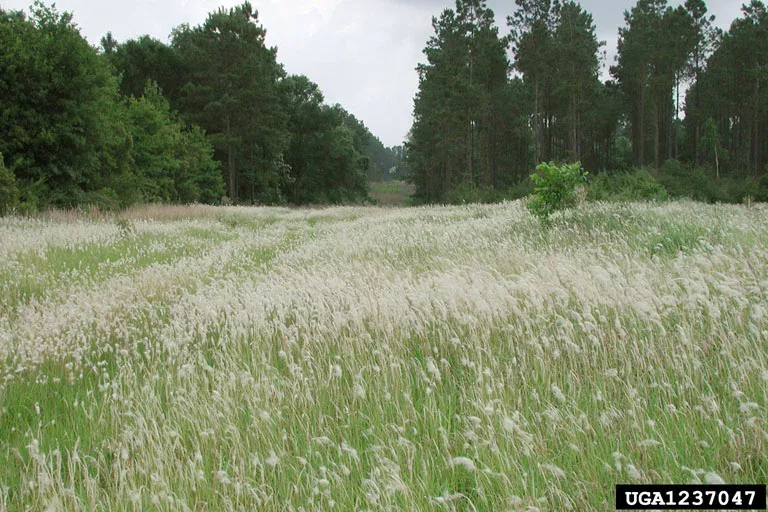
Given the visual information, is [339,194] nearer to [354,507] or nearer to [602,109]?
[602,109]

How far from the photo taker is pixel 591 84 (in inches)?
1586

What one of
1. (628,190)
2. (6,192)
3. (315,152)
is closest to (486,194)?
(628,190)

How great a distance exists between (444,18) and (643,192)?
31493 millimetres

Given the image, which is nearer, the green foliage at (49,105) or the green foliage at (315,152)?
the green foliage at (49,105)

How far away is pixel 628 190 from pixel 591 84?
28541 mm

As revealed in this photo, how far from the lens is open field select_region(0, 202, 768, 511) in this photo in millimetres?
1993

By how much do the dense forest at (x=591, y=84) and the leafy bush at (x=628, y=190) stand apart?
1685cm

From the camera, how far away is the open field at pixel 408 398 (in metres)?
1.99

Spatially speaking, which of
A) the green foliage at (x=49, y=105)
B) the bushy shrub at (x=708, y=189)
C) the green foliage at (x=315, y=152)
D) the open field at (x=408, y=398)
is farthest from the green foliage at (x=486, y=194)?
the open field at (x=408, y=398)

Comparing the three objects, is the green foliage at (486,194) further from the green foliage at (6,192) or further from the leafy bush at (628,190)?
the green foliage at (6,192)

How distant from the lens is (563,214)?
1015 cm

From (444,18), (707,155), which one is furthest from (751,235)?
(707,155)

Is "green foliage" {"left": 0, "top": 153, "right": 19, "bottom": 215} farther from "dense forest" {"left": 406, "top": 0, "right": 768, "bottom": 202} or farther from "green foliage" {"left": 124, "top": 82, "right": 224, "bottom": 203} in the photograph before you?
"dense forest" {"left": 406, "top": 0, "right": 768, "bottom": 202}

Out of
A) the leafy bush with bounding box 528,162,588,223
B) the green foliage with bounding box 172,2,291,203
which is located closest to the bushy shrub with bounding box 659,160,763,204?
the leafy bush with bounding box 528,162,588,223
